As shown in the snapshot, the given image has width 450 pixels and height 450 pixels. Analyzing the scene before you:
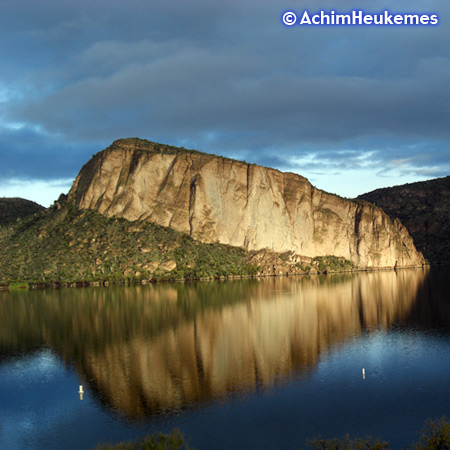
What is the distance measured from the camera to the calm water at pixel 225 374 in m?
30.0

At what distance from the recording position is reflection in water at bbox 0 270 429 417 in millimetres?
38812

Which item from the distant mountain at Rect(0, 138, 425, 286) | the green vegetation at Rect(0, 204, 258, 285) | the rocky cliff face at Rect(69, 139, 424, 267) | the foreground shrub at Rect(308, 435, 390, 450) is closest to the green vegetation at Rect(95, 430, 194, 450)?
the foreground shrub at Rect(308, 435, 390, 450)

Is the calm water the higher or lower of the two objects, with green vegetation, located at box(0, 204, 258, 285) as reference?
lower

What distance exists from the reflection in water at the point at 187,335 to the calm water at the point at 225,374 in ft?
0.69

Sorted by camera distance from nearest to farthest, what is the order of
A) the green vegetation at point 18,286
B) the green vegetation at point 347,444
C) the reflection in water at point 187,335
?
the green vegetation at point 347,444 → the reflection in water at point 187,335 → the green vegetation at point 18,286

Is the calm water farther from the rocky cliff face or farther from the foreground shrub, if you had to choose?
the rocky cliff face

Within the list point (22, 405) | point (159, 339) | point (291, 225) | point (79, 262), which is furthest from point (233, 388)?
point (291, 225)

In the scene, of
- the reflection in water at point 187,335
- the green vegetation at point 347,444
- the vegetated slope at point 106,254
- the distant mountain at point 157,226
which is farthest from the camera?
the distant mountain at point 157,226

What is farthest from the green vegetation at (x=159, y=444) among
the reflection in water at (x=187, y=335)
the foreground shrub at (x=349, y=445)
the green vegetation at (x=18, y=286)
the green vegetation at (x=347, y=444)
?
the green vegetation at (x=18, y=286)

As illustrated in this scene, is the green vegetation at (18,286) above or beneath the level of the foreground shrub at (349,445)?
above

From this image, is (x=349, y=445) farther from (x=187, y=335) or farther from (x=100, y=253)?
(x=100, y=253)

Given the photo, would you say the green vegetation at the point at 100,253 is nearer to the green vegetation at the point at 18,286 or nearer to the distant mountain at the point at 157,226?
the distant mountain at the point at 157,226

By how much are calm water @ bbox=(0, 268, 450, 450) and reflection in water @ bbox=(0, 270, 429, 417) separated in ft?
0.69

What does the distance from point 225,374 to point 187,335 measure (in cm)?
1723
